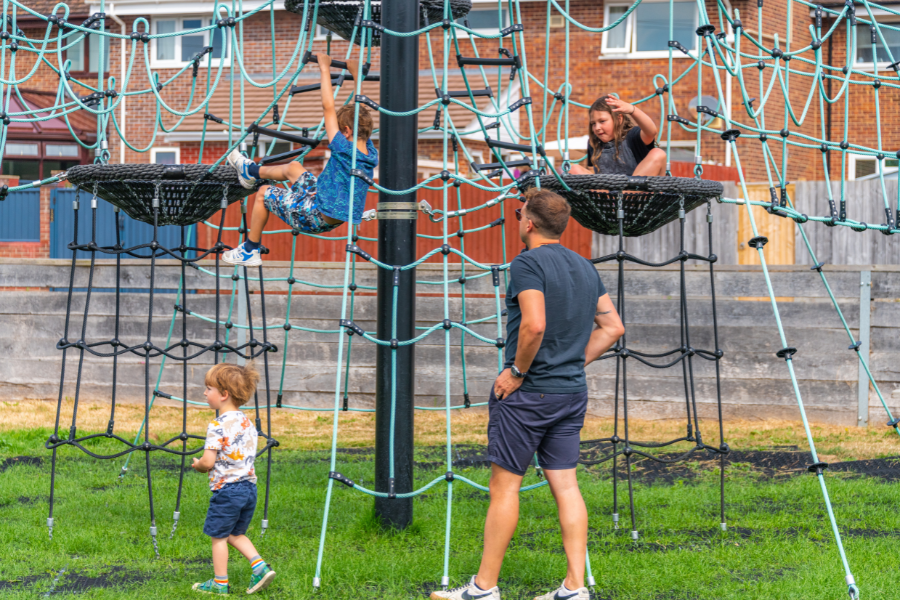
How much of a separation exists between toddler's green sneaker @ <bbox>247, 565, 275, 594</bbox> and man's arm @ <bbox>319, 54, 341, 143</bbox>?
192cm

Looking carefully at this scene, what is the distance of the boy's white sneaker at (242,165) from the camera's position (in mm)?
4625

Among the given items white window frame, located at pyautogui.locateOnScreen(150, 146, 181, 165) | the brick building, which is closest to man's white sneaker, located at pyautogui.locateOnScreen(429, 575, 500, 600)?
the brick building

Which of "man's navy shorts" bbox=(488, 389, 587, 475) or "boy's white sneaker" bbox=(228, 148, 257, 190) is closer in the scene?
"man's navy shorts" bbox=(488, 389, 587, 475)

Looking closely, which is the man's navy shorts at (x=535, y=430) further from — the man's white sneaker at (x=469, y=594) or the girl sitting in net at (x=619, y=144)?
the girl sitting in net at (x=619, y=144)

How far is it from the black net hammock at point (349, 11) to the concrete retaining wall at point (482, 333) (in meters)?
3.19

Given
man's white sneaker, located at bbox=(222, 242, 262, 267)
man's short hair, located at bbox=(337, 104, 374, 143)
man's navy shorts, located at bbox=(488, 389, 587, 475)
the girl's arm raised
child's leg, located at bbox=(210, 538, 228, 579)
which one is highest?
the girl's arm raised

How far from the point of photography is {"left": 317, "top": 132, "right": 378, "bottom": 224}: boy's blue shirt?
4.48 metres

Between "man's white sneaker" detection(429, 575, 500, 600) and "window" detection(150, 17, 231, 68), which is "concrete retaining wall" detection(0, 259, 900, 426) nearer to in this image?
"man's white sneaker" detection(429, 575, 500, 600)

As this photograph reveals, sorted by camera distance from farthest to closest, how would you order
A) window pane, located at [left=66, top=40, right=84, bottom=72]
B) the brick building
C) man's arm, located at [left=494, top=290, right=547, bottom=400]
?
window pane, located at [left=66, top=40, right=84, bottom=72] < the brick building < man's arm, located at [left=494, top=290, right=547, bottom=400]

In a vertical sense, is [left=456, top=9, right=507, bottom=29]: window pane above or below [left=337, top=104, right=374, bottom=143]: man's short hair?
above

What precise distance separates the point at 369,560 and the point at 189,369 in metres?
4.95

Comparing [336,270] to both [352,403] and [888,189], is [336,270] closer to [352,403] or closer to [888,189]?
[352,403]

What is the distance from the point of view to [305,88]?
5035 mm

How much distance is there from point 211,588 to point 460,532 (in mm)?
1390
